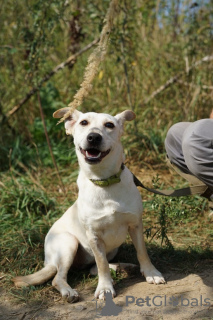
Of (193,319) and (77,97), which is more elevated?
(77,97)

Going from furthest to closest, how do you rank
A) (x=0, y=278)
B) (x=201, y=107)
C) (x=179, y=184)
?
(x=201, y=107), (x=179, y=184), (x=0, y=278)

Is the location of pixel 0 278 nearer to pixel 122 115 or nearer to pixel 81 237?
pixel 81 237

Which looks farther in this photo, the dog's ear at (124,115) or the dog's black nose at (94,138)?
the dog's ear at (124,115)

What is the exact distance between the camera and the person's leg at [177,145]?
9.95 ft

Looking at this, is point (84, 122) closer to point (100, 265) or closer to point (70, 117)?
point (70, 117)

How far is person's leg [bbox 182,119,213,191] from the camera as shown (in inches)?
102

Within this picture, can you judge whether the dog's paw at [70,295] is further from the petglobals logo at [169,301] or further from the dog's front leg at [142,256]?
the dog's front leg at [142,256]

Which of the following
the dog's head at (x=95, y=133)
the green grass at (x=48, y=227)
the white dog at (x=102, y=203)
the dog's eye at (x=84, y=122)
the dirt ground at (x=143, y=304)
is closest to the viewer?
the dirt ground at (x=143, y=304)

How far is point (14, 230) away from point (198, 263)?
181 cm

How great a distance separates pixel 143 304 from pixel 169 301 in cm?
17

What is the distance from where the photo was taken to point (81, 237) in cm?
299

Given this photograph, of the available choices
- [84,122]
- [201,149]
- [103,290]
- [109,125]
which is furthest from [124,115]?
[103,290]

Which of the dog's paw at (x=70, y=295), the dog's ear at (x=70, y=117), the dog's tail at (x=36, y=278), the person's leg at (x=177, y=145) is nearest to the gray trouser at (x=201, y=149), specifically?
the person's leg at (x=177, y=145)

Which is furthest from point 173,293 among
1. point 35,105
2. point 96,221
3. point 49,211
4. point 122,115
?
point 35,105
